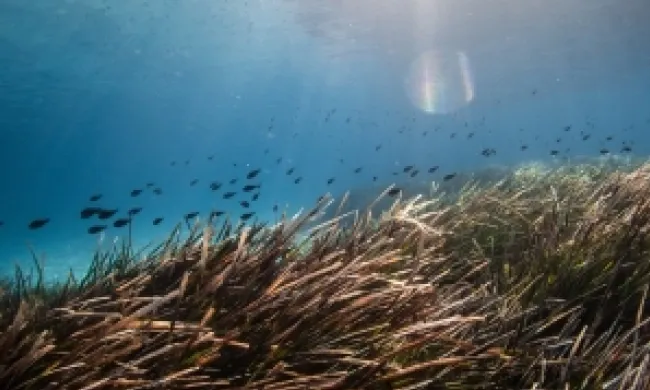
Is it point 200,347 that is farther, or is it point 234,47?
point 234,47

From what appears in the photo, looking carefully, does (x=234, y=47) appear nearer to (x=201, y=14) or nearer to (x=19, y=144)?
(x=201, y=14)

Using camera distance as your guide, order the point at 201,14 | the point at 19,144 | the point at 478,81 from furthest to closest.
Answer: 1. the point at 19,144
2. the point at 478,81
3. the point at 201,14

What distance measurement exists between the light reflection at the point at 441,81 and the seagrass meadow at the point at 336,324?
4429cm

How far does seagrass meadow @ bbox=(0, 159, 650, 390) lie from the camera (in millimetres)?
2014

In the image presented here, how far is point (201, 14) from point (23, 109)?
26403 mm

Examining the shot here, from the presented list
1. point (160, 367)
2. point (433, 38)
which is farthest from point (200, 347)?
point (433, 38)

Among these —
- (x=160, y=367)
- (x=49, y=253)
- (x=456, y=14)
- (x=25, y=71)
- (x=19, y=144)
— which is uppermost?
(x=19, y=144)

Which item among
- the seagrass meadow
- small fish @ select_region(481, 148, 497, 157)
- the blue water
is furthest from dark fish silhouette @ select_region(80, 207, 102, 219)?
small fish @ select_region(481, 148, 497, 157)

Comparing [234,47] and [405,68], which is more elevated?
[405,68]

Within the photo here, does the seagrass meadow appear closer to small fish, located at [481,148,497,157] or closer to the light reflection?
small fish, located at [481,148,497,157]

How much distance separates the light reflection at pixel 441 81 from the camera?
158 feet

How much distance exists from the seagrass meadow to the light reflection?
145 ft

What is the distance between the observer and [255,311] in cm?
242

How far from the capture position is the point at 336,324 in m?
2.41
